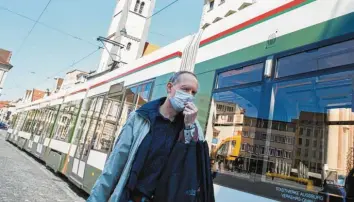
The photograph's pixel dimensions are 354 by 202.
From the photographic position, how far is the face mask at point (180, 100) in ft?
6.50

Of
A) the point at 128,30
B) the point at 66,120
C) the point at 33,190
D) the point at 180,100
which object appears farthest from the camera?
the point at 128,30

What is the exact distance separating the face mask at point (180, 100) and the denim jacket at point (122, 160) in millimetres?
149

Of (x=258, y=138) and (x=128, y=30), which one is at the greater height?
(x=128, y=30)

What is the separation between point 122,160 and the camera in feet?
6.34

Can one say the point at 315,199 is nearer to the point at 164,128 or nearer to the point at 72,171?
the point at 164,128

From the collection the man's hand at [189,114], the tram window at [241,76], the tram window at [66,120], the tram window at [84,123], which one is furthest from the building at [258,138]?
the tram window at [66,120]

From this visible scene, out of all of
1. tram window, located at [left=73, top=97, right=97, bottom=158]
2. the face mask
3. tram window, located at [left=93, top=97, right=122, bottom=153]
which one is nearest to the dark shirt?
the face mask

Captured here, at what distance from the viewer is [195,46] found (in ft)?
15.8

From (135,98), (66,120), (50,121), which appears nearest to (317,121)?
(135,98)

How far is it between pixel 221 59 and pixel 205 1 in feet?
98.9

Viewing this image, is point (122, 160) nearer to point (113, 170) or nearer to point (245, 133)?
point (113, 170)

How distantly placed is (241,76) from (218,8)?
2767 centimetres

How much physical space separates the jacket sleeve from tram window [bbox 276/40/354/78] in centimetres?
181

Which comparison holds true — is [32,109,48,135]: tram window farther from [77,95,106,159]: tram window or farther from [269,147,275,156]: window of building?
[269,147,275,156]: window of building
